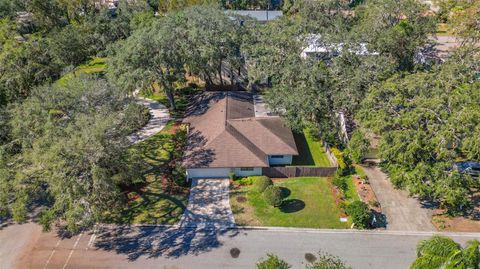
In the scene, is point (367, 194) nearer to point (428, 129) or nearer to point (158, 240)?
point (428, 129)

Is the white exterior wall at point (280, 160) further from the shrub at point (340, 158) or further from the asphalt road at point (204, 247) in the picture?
the asphalt road at point (204, 247)

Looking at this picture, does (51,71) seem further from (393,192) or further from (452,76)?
(452,76)

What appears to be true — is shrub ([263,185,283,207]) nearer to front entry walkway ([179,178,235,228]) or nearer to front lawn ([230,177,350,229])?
front lawn ([230,177,350,229])

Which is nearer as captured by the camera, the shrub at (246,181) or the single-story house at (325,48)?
the shrub at (246,181)

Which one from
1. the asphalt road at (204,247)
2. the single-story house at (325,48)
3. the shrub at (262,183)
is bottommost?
the asphalt road at (204,247)

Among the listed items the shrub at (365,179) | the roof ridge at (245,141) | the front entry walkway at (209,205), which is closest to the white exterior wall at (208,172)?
the front entry walkway at (209,205)

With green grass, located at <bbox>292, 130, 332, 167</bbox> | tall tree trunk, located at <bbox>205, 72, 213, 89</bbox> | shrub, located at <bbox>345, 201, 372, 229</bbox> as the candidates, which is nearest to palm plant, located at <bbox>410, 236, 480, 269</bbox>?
shrub, located at <bbox>345, 201, 372, 229</bbox>

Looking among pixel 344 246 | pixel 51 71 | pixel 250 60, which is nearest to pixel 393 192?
pixel 344 246
